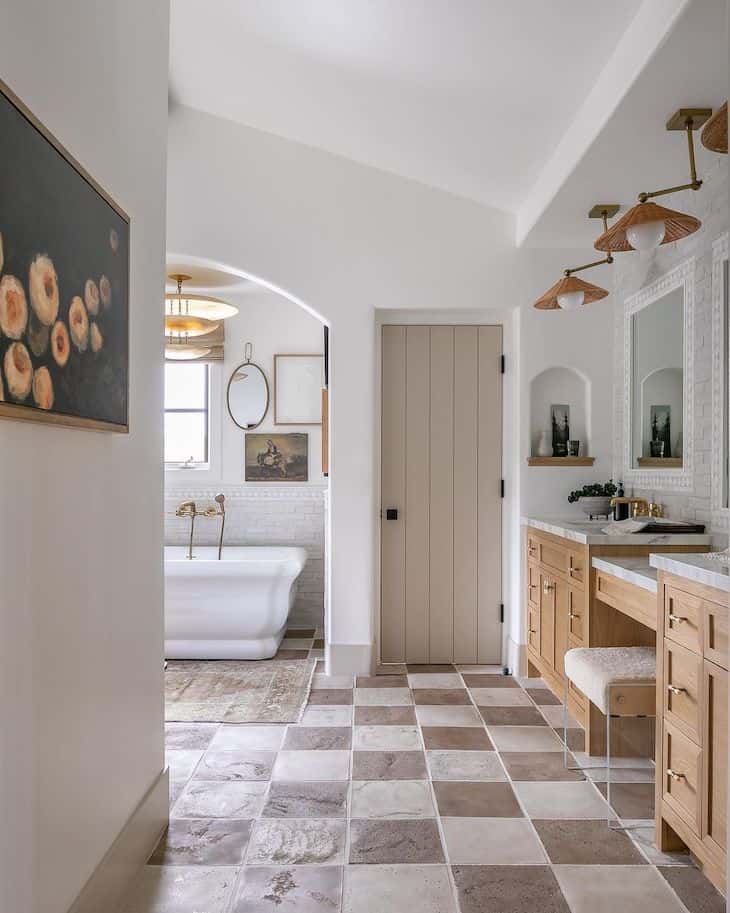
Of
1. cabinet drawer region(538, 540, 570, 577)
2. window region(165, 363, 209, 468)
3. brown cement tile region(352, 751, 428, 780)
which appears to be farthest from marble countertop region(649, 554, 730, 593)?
window region(165, 363, 209, 468)

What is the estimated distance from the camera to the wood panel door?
173 inches

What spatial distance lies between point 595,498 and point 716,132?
229 cm

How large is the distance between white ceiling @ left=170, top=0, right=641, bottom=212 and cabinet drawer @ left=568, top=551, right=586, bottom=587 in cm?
189

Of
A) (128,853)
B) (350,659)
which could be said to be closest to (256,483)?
(350,659)

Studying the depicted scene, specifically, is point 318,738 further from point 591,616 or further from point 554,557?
point 554,557

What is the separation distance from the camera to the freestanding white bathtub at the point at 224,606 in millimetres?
4484

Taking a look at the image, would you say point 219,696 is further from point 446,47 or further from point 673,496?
point 446,47

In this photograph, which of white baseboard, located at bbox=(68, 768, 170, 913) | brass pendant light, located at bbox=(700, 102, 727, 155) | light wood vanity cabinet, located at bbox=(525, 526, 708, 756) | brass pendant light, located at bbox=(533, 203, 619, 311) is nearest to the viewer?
white baseboard, located at bbox=(68, 768, 170, 913)

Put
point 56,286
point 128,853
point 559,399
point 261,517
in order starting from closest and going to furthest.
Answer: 1. point 56,286
2. point 128,853
3. point 559,399
4. point 261,517

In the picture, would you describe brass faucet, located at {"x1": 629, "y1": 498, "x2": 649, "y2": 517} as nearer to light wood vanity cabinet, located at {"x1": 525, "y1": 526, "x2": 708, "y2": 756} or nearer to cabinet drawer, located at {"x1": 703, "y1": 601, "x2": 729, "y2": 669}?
light wood vanity cabinet, located at {"x1": 525, "y1": 526, "x2": 708, "y2": 756}

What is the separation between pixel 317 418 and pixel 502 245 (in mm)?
2152

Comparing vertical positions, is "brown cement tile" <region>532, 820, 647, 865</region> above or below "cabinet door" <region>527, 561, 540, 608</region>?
below

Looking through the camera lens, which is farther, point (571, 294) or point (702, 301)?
point (571, 294)

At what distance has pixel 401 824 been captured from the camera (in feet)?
8.07
